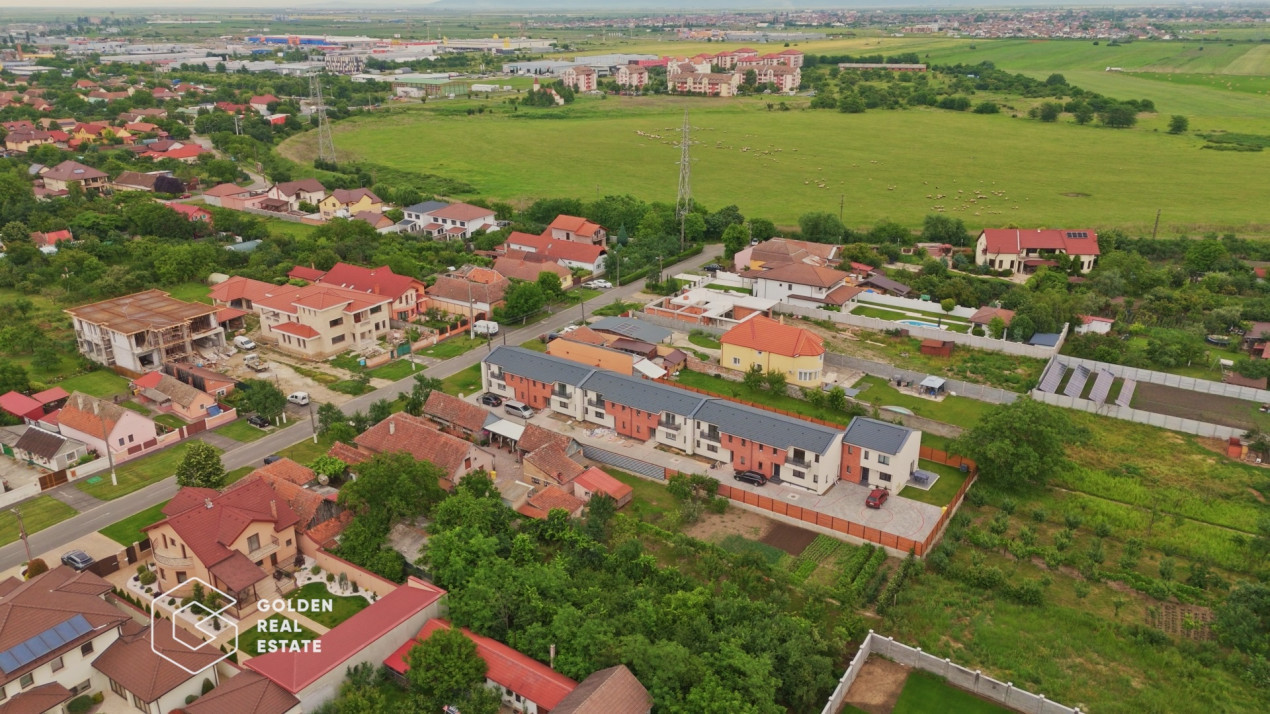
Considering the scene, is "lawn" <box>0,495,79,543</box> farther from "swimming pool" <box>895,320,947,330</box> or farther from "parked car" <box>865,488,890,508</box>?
"swimming pool" <box>895,320,947,330</box>

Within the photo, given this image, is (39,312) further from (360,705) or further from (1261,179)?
(1261,179)

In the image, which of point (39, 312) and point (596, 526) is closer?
point (596, 526)

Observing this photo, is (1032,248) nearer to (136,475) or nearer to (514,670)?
(514,670)

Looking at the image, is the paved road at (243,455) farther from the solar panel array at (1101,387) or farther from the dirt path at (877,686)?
the solar panel array at (1101,387)

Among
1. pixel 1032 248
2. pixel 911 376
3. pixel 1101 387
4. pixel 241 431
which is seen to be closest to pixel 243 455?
pixel 241 431

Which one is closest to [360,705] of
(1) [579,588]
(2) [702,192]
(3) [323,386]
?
(1) [579,588]

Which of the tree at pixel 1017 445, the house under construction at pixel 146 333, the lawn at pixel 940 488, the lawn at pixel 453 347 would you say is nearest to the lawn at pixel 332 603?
the lawn at pixel 453 347
